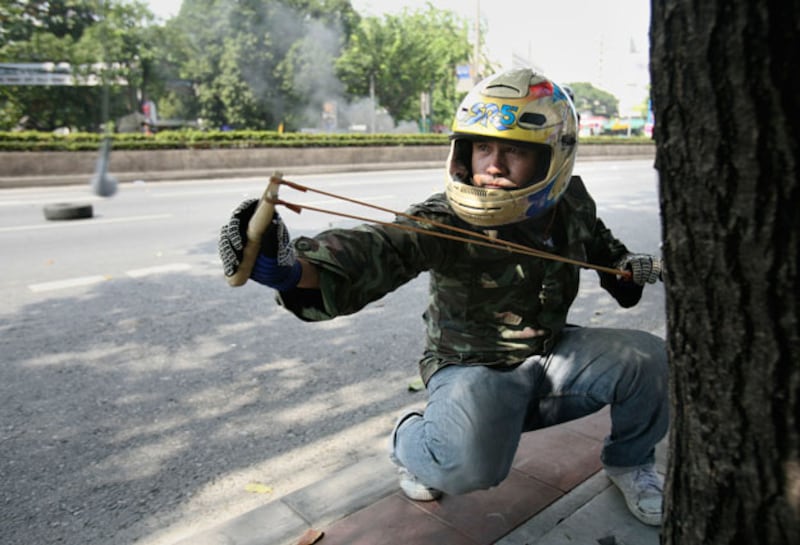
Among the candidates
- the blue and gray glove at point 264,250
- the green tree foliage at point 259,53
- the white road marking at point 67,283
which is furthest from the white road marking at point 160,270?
the green tree foliage at point 259,53

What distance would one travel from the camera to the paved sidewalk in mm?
2168

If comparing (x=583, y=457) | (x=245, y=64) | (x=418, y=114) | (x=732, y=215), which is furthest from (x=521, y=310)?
(x=418, y=114)

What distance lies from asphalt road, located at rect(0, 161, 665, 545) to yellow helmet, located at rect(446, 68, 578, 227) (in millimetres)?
1344

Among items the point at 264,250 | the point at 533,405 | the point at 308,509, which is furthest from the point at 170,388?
the point at 264,250

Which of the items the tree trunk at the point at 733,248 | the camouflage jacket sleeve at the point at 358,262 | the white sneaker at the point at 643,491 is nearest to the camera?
the tree trunk at the point at 733,248

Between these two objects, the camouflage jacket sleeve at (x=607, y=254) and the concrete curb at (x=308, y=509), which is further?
the camouflage jacket sleeve at (x=607, y=254)

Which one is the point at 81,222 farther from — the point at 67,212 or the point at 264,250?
the point at 264,250

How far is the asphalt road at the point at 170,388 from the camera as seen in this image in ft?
8.50

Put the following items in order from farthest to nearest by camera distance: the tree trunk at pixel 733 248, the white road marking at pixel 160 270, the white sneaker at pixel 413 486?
the white road marking at pixel 160 270
the white sneaker at pixel 413 486
the tree trunk at pixel 733 248

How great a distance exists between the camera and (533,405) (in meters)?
2.36

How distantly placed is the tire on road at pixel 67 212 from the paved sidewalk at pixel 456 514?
25.9 feet

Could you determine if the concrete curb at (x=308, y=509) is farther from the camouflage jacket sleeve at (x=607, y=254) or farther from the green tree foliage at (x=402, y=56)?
the green tree foliage at (x=402, y=56)

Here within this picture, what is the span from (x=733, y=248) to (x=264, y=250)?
1.05 meters

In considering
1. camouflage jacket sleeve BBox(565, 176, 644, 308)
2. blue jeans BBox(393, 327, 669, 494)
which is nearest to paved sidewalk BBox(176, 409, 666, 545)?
blue jeans BBox(393, 327, 669, 494)
